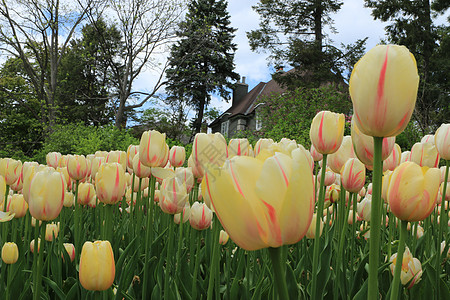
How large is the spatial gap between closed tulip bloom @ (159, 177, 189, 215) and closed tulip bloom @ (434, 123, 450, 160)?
1.08 metres

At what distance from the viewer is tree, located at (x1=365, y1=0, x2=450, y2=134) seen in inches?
722

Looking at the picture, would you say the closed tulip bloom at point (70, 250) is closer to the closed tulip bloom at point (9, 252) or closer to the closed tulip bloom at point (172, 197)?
the closed tulip bloom at point (9, 252)

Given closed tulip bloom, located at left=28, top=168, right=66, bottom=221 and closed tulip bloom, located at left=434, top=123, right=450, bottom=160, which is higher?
closed tulip bloom, located at left=434, top=123, right=450, bottom=160

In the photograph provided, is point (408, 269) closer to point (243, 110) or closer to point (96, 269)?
point (96, 269)

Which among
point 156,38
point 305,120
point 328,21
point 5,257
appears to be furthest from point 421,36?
point 5,257

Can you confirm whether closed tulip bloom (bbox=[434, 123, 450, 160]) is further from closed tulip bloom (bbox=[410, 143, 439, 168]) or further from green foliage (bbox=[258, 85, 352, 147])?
green foliage (bbox=[258, 85, 352, 147])

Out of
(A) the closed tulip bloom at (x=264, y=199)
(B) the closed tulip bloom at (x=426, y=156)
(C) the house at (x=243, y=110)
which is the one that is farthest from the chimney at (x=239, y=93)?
(A) the closed tulip bloom at (x=264, y=199)

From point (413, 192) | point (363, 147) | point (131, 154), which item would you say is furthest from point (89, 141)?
point (413, 192)

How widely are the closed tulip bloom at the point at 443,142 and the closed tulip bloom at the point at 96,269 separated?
1336mm

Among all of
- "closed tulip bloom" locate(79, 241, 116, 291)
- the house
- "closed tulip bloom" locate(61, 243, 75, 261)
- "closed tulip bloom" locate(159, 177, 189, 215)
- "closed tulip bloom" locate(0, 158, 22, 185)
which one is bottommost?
"closed tulip bloom" locate(61, 243, 75, 261)

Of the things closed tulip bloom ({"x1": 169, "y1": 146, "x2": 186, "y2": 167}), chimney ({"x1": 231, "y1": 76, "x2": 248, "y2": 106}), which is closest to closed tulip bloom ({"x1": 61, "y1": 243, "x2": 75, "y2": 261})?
closed tulip bloom ({"x1": 169, "y1": 146, "x2": 186, "y2": 167})

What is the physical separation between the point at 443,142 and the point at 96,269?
141 cm

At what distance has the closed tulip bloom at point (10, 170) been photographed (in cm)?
181

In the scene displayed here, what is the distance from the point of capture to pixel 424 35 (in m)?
18.4
